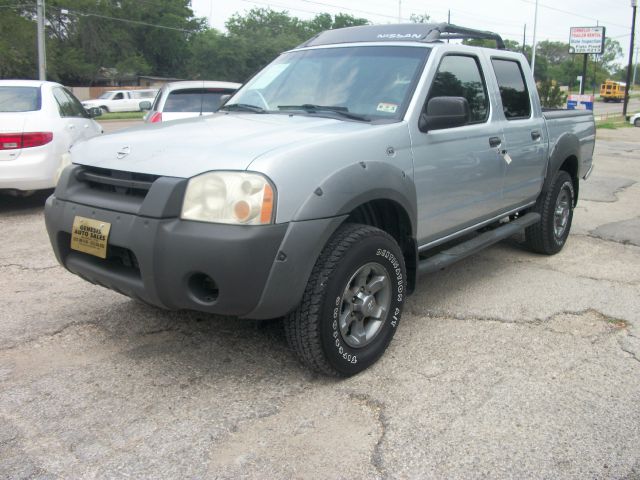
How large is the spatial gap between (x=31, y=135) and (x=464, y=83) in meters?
4.92

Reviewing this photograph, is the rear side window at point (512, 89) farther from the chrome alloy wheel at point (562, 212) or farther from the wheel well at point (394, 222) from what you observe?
the wheel well at point (394, 222)

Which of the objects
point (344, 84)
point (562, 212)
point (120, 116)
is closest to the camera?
point (344, 84)

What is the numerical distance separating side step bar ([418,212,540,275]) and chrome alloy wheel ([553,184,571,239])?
0.56m

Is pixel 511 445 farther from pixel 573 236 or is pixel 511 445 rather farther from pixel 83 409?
pixel 573 236

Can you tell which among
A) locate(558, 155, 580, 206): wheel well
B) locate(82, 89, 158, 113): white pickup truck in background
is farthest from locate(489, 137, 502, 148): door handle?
locate(82, 89, 158, 113): white pickup truck in background

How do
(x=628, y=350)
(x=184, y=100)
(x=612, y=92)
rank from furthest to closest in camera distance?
(x=612, y=92), (x=184, y=100), (x=628, y=350)

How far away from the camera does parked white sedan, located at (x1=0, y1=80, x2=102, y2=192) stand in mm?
6840

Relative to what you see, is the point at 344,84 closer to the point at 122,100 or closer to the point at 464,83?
the point at 464,83

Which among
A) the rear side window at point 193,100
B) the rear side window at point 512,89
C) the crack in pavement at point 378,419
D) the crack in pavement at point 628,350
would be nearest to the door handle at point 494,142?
the rear side window at point 512,89

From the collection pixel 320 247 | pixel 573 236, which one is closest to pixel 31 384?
pixel 320 247

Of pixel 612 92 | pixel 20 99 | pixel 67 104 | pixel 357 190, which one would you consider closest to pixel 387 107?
pixel 357 190

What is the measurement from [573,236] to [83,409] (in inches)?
222

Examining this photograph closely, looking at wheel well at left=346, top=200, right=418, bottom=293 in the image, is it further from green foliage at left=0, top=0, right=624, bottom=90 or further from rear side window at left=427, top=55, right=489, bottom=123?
green foliage at left=0, top=0, right=624, bottom=90

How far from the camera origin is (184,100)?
997 centimetres
